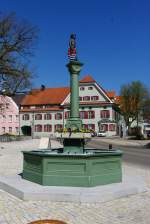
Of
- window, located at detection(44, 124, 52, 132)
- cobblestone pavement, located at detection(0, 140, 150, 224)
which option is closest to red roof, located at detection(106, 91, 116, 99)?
window, located at detection(44, 124, 52, 132)

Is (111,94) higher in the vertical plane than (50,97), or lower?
higher

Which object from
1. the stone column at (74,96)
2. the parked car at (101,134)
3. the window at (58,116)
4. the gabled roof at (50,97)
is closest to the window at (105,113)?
the parked car at (101,134)

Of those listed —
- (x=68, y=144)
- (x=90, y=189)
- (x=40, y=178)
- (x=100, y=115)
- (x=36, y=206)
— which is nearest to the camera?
(x=36, y=206)

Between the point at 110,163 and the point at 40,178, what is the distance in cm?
202

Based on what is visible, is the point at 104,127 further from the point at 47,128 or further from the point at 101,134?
the point at 47,128

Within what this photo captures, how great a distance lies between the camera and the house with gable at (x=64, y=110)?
87.0 m

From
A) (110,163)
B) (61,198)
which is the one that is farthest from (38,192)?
(110,163)

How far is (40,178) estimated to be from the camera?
11.3 meters

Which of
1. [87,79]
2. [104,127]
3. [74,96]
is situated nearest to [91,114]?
[104,127]

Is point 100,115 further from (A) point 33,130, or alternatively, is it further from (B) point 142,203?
(B) point 142,203

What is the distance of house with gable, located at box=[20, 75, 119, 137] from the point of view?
87000 mm

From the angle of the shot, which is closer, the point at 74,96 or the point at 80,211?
the point at 80,211

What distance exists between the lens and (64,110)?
300 ft

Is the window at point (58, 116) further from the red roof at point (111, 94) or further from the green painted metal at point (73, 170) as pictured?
the green painted metal at point (73, 170)
